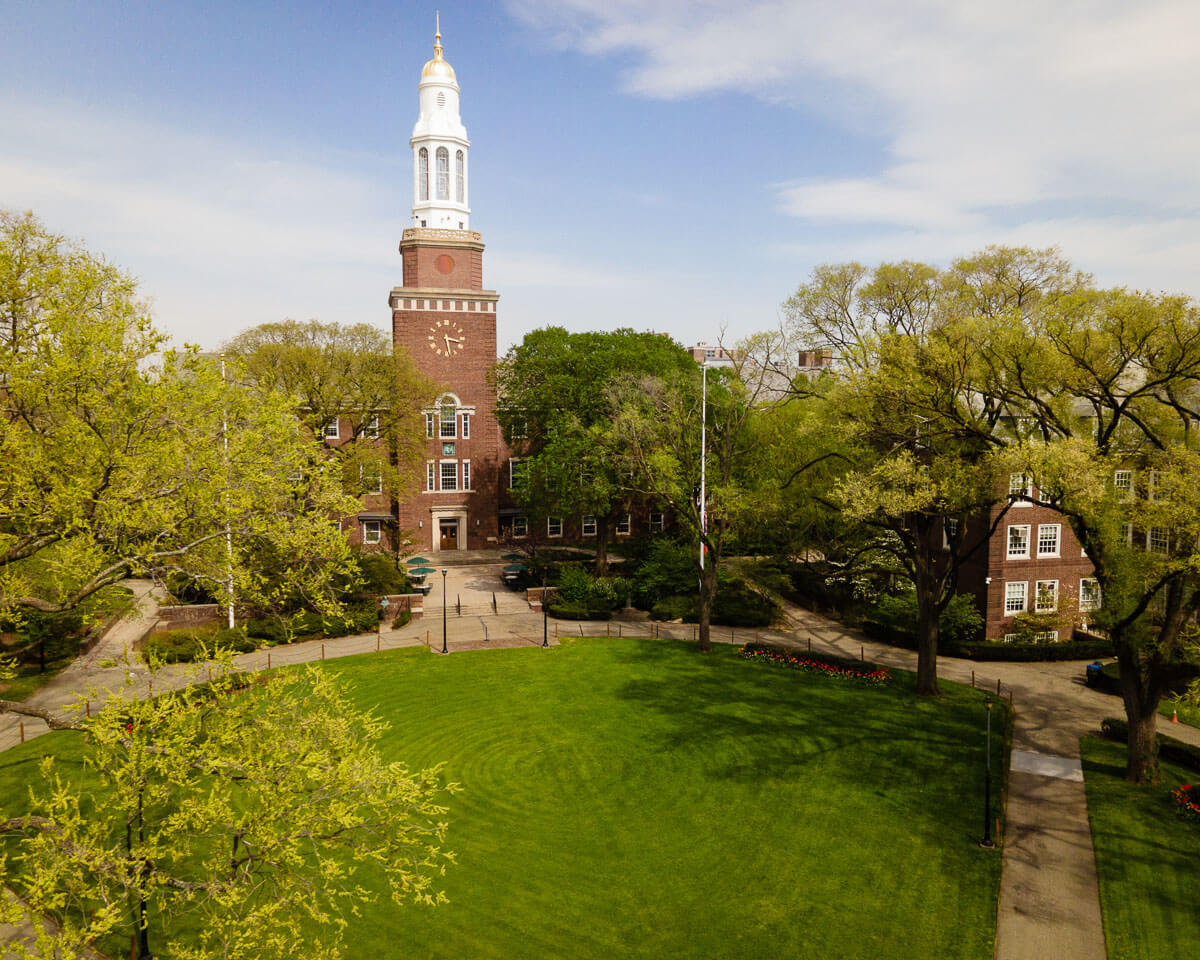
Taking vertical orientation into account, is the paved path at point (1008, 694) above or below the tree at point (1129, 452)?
below

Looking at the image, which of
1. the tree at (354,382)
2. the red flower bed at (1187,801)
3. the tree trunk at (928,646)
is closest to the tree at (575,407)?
the tree at (354,382)

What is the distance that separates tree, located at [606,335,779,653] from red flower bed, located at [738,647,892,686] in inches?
91.1

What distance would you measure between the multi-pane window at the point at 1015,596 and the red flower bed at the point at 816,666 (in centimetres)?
897

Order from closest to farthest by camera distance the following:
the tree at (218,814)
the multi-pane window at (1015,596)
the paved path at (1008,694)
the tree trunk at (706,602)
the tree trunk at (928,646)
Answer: the tree at (218,814), the paved path at (1008,694), the tree trunk at (928,646), the tree trunk at (706,602), the multi-pane window at (1015,596)

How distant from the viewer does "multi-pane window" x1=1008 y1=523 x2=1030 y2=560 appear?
35562mm

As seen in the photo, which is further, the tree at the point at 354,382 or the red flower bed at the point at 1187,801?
the tree at the point at 354,382

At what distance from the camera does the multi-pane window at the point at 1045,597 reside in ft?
116

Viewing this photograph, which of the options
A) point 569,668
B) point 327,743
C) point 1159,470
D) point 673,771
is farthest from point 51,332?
point 1159,470

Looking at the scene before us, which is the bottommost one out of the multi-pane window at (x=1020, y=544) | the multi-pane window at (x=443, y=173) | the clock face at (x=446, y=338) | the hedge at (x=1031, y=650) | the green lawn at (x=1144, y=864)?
the green lawn at (x=1144, y=864)

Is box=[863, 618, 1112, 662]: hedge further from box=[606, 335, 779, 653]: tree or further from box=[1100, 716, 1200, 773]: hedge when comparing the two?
box=[606, 335, 779, 653]: tree

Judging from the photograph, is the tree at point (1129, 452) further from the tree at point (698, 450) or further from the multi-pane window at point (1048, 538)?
the multi-pane window at point (1048, 538)

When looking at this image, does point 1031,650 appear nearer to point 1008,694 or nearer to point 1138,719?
point 1008,694

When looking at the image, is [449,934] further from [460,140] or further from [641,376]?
[460,140]

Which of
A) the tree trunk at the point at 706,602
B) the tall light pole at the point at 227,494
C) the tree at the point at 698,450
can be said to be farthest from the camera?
the tree trunk at the point at 706,602
